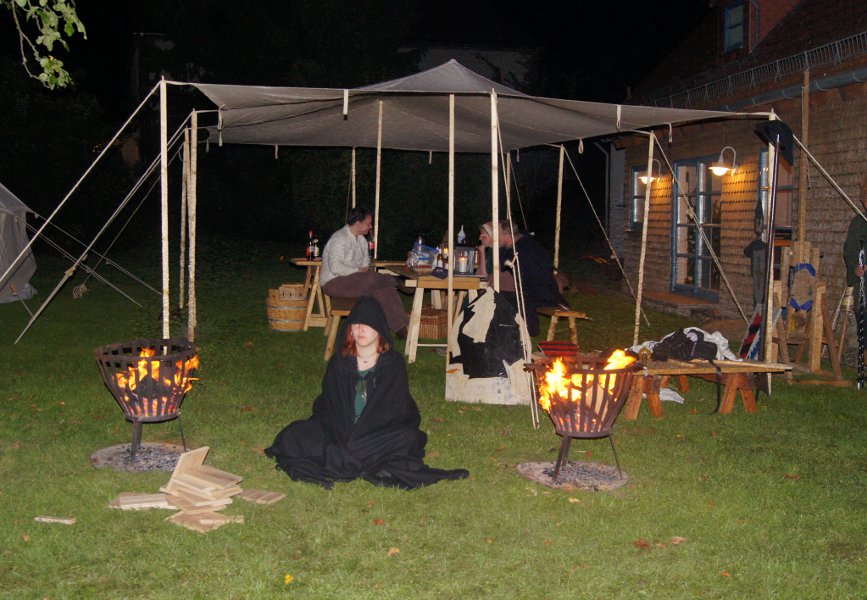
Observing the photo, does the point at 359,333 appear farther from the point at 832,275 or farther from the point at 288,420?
the point at 832,275

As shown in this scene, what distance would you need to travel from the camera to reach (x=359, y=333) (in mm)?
4969

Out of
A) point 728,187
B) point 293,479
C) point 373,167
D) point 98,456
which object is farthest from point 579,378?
point 373,167

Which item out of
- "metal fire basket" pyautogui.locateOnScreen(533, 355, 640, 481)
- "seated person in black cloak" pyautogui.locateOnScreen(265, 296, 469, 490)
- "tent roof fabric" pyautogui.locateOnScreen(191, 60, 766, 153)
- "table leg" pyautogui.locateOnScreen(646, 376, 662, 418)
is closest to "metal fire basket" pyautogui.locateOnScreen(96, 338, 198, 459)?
"seated person in black cloak" pyautogui.locateOnScreen(265, 296, 469, 490)

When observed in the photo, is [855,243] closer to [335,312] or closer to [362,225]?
[362,225]

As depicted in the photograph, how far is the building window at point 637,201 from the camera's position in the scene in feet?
45.5

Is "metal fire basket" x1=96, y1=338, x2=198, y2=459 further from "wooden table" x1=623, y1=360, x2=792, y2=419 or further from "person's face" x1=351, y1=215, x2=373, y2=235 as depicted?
"person's face" x1=351, y1=215, x2=373, y2=235

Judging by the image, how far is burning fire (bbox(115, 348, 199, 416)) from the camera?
4840 mm

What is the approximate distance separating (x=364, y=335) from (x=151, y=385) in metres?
1.19

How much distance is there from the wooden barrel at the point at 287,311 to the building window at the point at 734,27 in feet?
22.5

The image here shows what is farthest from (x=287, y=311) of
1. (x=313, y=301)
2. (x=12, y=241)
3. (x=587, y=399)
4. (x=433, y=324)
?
(x=587, y=399)

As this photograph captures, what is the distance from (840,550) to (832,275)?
5377 mm

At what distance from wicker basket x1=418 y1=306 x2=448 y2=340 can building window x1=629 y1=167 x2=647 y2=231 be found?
5.54 m

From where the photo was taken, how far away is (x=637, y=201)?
13961mm

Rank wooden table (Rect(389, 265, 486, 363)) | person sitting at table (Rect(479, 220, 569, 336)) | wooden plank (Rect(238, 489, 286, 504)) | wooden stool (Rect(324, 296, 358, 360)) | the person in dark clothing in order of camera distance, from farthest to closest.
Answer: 1. person sitting at table (Rect(479, 220, 569, 336))
2. wooden stool (Rect(324, 296, 358, 360))
3. wooden table (Rect(389, 265, 486, 363))
4. the person in dark clothing
5. wooden plank (Rect(238, 489, 286, 504))
